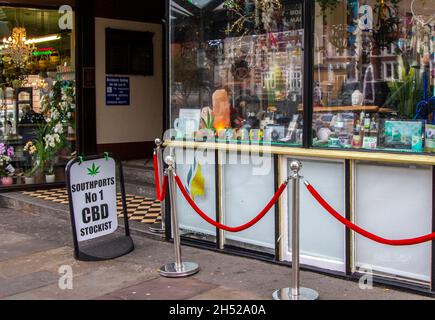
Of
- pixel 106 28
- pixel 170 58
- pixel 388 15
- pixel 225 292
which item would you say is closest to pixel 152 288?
pixel 225 292

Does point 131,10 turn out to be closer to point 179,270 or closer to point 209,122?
point 209,122

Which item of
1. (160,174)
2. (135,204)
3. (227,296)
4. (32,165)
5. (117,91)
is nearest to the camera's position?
(227,296)

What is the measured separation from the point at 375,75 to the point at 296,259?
6.32 feet

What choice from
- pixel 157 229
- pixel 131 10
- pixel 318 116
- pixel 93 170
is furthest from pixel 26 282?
pixel 131 10

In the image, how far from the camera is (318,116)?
5305 mm

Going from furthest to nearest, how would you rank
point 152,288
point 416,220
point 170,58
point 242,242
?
point 170,58 → point 242,242 → point 152,288 → point 416,220

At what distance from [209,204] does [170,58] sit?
1659mm

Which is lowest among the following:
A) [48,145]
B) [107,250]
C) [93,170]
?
[107,250]

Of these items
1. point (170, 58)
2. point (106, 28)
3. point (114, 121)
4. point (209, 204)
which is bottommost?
point (209, 204)

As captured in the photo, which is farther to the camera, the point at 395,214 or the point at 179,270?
the point at 179,270

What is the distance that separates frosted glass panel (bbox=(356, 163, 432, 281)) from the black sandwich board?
2.51 meters

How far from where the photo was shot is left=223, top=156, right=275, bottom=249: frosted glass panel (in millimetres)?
5539
